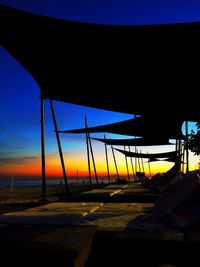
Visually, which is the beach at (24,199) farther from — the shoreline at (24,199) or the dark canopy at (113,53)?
the dark canopy at (113,53)

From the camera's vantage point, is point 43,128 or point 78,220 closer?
point 78,220

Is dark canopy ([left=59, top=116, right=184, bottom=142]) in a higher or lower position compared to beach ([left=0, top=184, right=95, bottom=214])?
higher

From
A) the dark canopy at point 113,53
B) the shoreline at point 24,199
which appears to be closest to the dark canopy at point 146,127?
the shoreline at point 24,199

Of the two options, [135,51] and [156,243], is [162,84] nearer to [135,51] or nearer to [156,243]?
[135,51]

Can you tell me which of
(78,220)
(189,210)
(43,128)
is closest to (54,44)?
(78,220)

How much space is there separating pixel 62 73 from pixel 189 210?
415 cm

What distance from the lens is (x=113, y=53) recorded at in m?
4.93

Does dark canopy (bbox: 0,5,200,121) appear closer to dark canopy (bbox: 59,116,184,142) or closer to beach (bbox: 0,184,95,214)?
beach (bbox: 0,184,95,214)

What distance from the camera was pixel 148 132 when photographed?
15.1 metres

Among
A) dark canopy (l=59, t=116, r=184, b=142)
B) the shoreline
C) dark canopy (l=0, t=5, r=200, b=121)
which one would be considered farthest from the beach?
dark canopy (l=0, t=5, r=200, b=121)

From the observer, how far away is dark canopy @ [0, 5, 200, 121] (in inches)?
173

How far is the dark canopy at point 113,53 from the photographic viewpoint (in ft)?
14.4

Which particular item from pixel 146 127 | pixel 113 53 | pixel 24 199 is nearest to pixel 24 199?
pixel 24 199

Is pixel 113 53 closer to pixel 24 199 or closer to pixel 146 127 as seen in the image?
pixel 146 127
